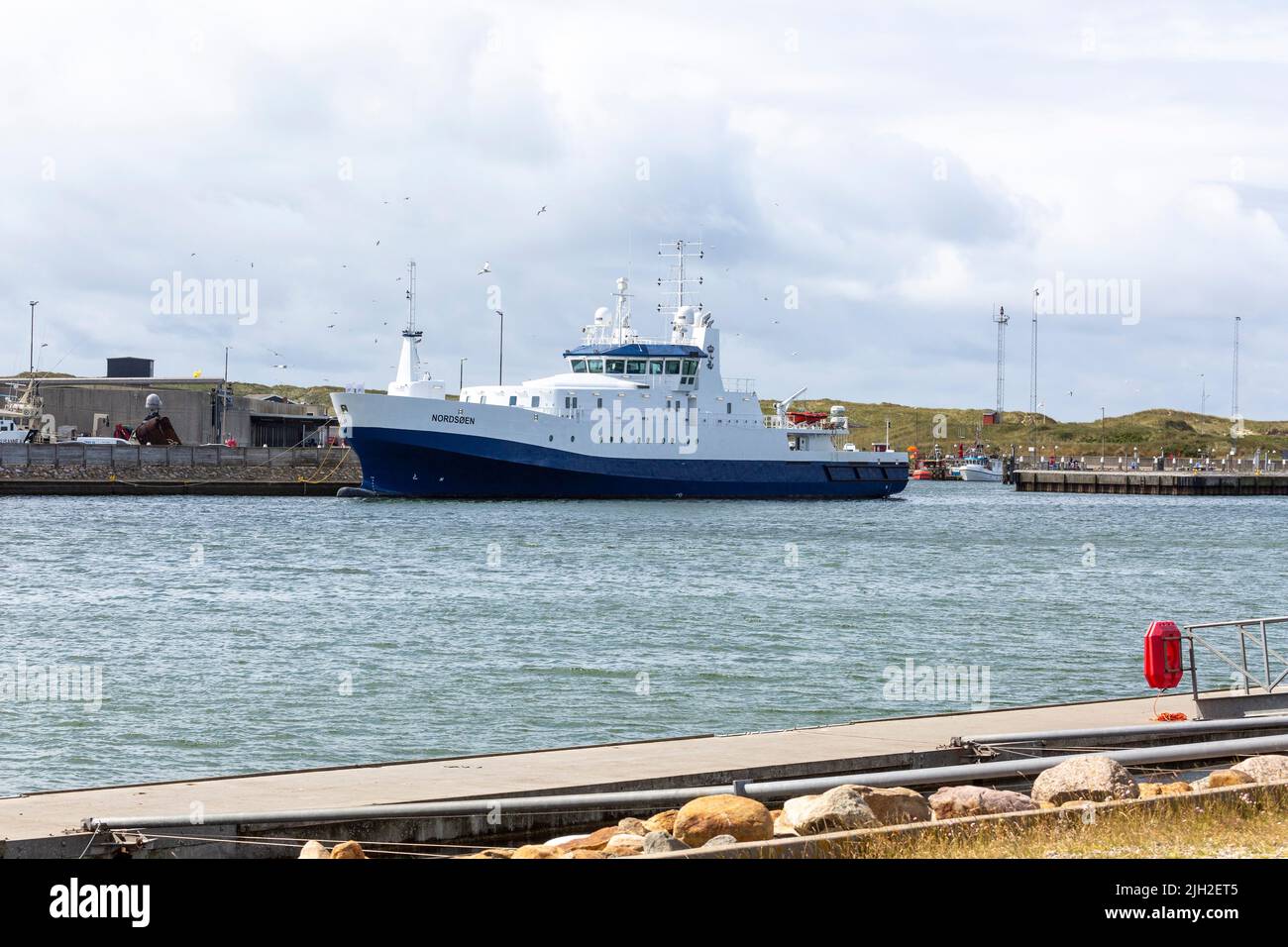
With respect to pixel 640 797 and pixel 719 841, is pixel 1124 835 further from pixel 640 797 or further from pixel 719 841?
pixel 640 797

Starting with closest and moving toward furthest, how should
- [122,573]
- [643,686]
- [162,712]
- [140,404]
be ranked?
[162,712] < [643,686] < [122,573] < [140,404]

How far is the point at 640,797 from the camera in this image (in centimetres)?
938

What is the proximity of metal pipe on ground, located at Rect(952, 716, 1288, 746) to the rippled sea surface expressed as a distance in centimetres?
569

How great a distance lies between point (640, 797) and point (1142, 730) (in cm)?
472

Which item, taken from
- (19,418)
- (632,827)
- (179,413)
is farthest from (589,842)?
(179,413)

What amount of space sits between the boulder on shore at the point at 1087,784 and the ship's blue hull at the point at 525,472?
54.7 metres

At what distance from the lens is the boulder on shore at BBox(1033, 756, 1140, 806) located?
378 inches

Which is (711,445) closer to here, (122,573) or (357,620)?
(122,573)

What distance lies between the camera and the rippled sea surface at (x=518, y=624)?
55.8ft

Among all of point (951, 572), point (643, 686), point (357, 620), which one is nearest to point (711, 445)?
point (951, 572)

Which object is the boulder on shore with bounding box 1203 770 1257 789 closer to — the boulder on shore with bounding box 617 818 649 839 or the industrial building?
the boulder on shore with bounding box 617 818 649 839
